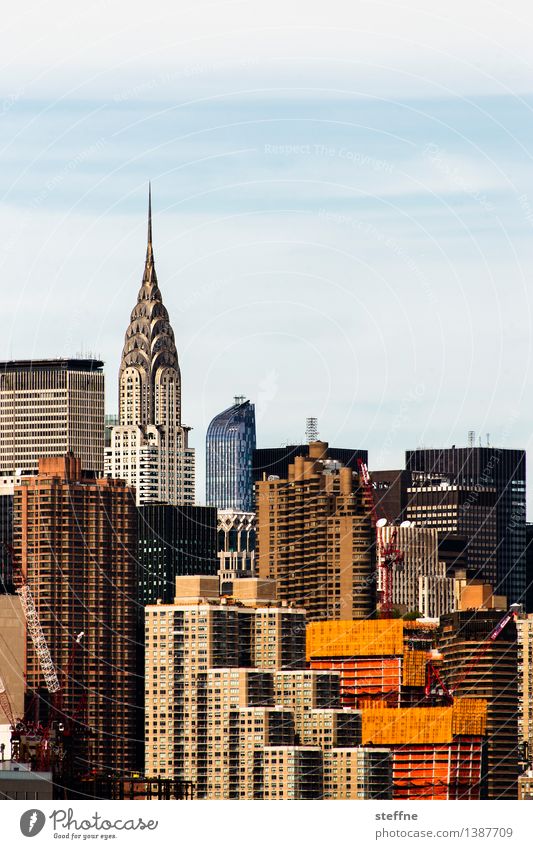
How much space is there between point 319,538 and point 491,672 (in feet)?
84.3

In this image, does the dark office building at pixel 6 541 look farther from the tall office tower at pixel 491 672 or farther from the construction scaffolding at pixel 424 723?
the construction scaffolding at pixel 424 723

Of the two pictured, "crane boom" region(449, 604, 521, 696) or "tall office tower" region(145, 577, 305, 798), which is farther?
"crane boom" region(449, 604, 521, 696)

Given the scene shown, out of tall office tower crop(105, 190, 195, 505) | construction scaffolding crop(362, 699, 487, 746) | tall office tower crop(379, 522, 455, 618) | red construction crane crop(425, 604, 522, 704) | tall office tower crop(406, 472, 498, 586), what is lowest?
construction scaffolding crop(362, 699, 487, 746)

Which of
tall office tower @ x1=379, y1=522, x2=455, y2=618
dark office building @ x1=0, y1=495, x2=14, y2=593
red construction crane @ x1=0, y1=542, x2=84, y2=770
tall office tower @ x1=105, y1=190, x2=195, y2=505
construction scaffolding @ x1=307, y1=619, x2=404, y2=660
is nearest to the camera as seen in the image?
red construction crane @ x1=0, y1=542, x2=84, y2=770

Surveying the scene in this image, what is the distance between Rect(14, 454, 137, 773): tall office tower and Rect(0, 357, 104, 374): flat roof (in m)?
11.7

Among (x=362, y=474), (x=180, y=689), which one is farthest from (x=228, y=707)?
(x=362, y=474)

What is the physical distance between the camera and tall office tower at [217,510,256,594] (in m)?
177

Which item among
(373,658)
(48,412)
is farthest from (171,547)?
(48,412)

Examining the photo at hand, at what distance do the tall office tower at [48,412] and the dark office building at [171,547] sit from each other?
12.8 metres

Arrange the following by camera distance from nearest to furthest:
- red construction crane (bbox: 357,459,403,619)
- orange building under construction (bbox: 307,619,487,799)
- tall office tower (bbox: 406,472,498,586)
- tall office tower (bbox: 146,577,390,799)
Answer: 1. tall office tower (bbox: 146,577,390,799)
2. orange building under construction (bbox: 307,619,487,799)
3. red construction crane (bbox: 357,459,403,619)
4. tall office tower (bbox: 406,472,498,586)

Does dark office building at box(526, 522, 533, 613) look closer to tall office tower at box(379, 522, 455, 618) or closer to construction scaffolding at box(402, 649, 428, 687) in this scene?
tall office tower at box(379, 522, 455, 618)

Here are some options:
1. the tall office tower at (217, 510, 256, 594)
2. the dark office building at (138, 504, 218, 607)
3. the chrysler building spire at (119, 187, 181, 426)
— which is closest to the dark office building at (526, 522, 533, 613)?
the tall office tower at (217, 510, 256, 594)

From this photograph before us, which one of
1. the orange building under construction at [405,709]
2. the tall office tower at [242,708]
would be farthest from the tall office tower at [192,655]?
the orange building under construction at [405,709]
